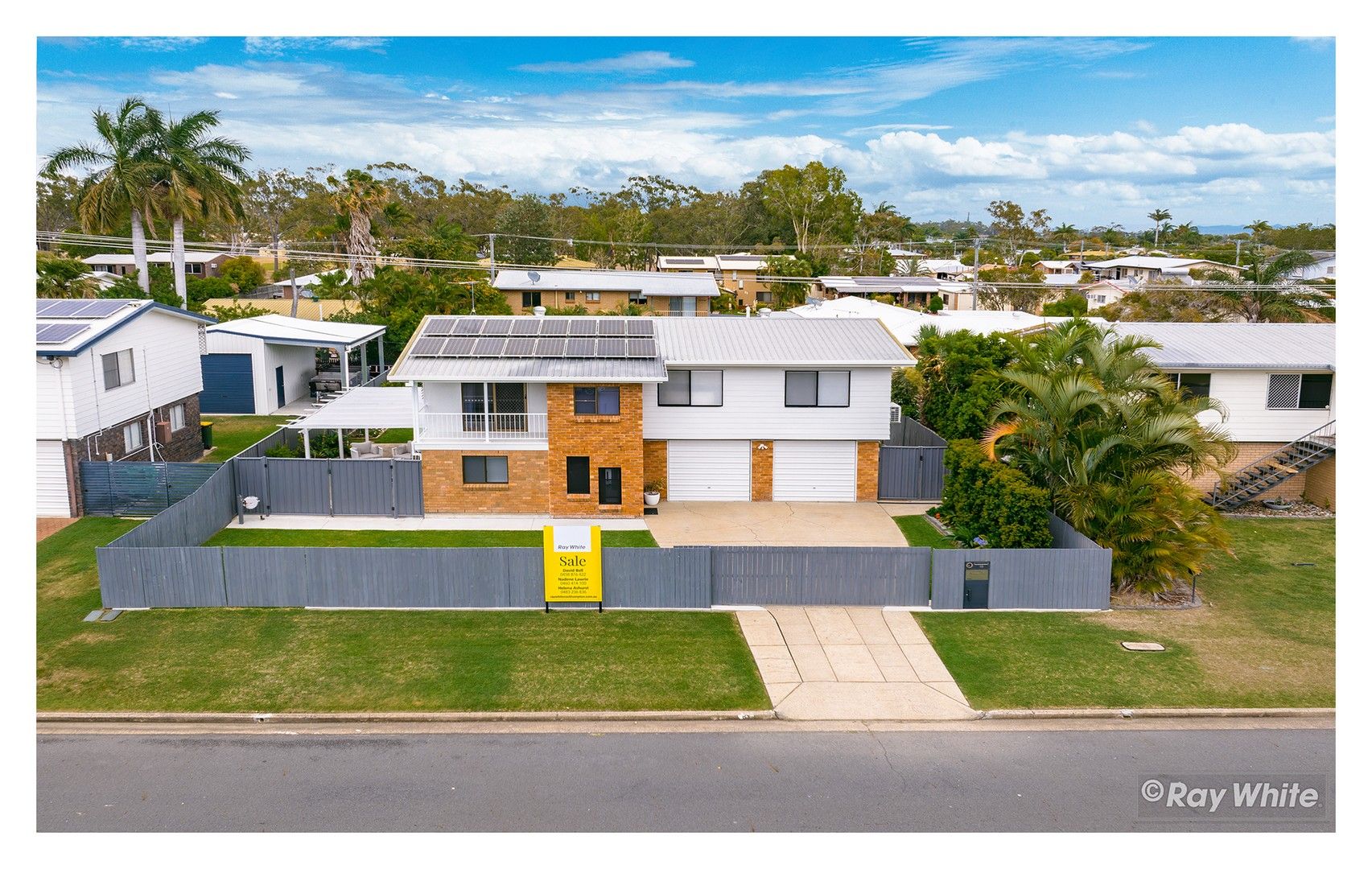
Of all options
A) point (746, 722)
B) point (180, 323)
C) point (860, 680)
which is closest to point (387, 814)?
point (746, 722)

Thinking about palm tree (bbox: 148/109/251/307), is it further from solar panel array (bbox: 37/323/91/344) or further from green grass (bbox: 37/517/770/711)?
green grass (bbox: 37/517/770/711)

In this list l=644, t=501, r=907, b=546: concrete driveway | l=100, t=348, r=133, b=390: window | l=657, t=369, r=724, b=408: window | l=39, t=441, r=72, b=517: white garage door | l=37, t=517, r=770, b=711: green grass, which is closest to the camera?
l=37, t=517, r=770, b=711: green grass

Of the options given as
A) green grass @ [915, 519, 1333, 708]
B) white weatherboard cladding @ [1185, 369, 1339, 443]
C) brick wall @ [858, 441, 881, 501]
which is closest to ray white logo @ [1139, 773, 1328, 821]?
green grass @ [915, 519, 1333, 708]

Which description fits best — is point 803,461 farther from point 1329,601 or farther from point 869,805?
point 869,805

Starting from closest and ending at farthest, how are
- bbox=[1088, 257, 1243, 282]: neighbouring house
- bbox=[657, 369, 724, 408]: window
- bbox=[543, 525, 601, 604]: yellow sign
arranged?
bbox=[543, 525, 601, 604]: yellow sign < bbox=[657, 369, 724, 408]: window < bbox=[1088, 257, 1243, 282]: neighbouring house

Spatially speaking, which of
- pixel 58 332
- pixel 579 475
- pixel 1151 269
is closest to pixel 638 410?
pixel 579 475

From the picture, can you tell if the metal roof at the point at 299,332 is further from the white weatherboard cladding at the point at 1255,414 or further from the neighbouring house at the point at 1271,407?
the white weatherboard cladding at the point at 1255,414

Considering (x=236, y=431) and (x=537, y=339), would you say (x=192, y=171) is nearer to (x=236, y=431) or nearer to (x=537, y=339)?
(x=236, y=431)
